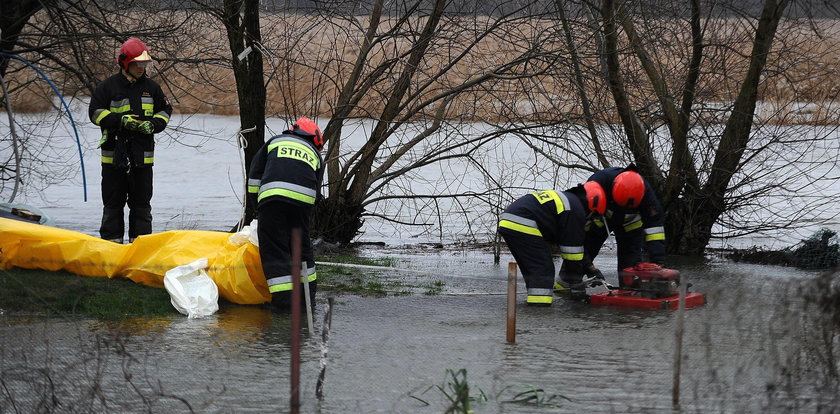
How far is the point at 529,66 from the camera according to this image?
35.3 feet

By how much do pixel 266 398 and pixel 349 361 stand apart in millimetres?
946

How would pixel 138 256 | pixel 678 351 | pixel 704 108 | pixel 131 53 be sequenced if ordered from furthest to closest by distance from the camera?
1. pixel 704 108
2. pixel 131 53
3. pixel 138 256
4. pixel 678 351

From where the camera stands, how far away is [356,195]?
11406 mm

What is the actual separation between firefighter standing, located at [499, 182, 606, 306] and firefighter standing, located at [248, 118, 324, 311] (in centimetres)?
181

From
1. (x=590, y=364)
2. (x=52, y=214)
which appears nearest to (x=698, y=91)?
(x=590, y=364)

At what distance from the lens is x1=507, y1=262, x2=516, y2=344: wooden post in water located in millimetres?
5633

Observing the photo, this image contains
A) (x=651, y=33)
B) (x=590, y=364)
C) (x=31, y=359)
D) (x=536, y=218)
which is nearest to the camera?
(x=31, y=359)

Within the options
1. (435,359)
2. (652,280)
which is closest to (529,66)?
(652,280)

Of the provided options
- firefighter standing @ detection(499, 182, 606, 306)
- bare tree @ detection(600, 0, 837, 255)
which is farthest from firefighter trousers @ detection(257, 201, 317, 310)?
bare tree @ detection(600, 0, 837, 255)

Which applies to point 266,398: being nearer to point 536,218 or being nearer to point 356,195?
point 536,218

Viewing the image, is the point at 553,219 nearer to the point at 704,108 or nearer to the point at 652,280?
the point at 652,280

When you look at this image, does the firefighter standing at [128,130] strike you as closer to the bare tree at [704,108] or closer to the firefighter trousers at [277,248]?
the firefighter trousers at [277,248]

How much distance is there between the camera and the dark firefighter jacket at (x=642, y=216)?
823cm

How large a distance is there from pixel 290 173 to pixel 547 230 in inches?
91.1
